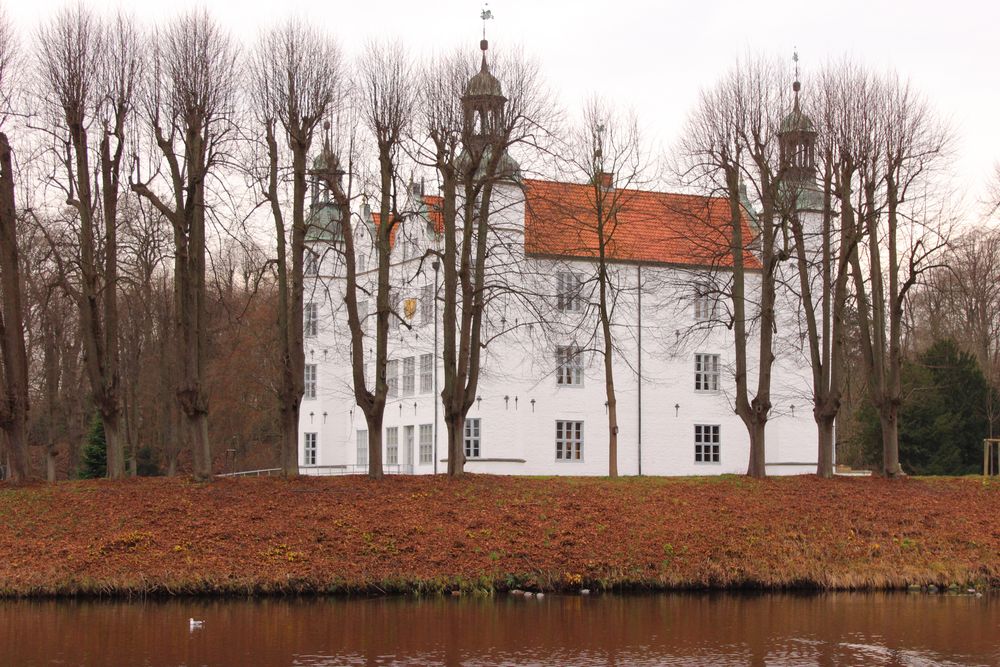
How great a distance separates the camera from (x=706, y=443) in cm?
4525

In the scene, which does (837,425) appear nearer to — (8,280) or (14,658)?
(8,280)

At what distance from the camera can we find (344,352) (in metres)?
49.2

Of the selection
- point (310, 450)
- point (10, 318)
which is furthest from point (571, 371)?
point (10, 318)

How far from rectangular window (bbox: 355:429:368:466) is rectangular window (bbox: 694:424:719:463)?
42.4 feet

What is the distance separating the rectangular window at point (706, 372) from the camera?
45.4m

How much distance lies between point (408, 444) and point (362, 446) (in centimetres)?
483

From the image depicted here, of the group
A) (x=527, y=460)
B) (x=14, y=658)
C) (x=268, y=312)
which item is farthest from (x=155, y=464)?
(x=14, y=658)

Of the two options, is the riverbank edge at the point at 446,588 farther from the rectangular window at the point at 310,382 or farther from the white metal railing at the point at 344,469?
the rectangular window at the point at 310,382

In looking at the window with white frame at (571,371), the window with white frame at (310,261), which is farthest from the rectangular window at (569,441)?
the window with white frame at (310,261)

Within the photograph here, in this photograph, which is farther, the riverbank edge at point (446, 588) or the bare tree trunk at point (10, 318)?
the bare tree trunk at point (10, 318)

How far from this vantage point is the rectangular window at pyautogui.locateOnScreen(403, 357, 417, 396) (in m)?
45.0

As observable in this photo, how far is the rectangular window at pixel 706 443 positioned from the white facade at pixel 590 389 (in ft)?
0.15

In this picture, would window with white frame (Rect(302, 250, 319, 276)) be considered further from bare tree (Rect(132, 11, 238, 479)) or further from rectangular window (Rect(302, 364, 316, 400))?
rectangular window (Rect(302, 364, 316, 400))

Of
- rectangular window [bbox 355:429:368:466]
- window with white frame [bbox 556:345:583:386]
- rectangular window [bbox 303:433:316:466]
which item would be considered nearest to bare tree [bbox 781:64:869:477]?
window with white frame [bbox 556:345:583:386]
